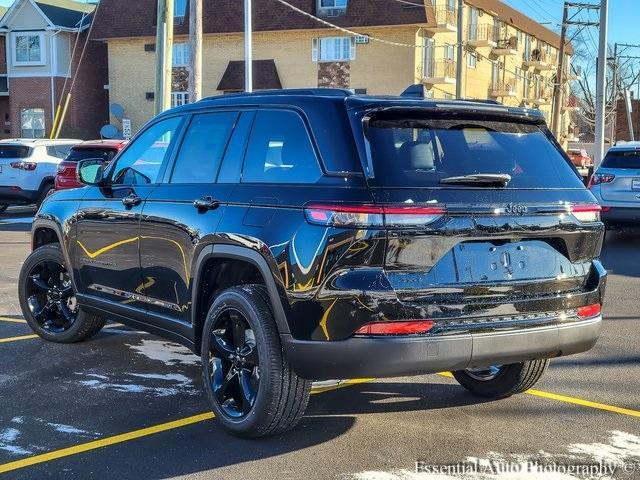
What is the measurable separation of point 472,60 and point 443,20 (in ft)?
26.3

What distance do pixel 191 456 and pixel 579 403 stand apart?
2.58 m

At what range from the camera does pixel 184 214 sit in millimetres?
5293

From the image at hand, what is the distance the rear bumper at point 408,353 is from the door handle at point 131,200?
1.92 meters

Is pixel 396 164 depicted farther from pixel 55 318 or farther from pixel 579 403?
pixel 55 318

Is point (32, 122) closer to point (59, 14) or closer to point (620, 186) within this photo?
point (59, 14)

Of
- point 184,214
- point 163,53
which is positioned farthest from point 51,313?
point 163,53

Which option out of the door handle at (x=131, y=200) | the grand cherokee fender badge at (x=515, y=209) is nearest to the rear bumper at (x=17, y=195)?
the door handle at (x=131, y=200)

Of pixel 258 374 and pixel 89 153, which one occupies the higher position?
pixel 89 153

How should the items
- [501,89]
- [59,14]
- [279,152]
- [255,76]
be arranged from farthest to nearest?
1. [501,89]
2. [59,14]
3. [255,76]
4. [279,152]

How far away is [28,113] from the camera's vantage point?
44094 millimetres

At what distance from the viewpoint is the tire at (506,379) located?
17.9 feet

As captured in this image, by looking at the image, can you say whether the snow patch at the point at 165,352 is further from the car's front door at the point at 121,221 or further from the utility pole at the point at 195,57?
the utility pole at the point at 195,57

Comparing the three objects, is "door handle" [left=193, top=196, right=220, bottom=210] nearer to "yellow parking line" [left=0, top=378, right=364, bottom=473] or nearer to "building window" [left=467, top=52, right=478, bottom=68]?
"yellow parking line" [left=0, top=378, right=364, bottom=473]

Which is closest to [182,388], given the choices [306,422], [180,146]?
[306,422]
